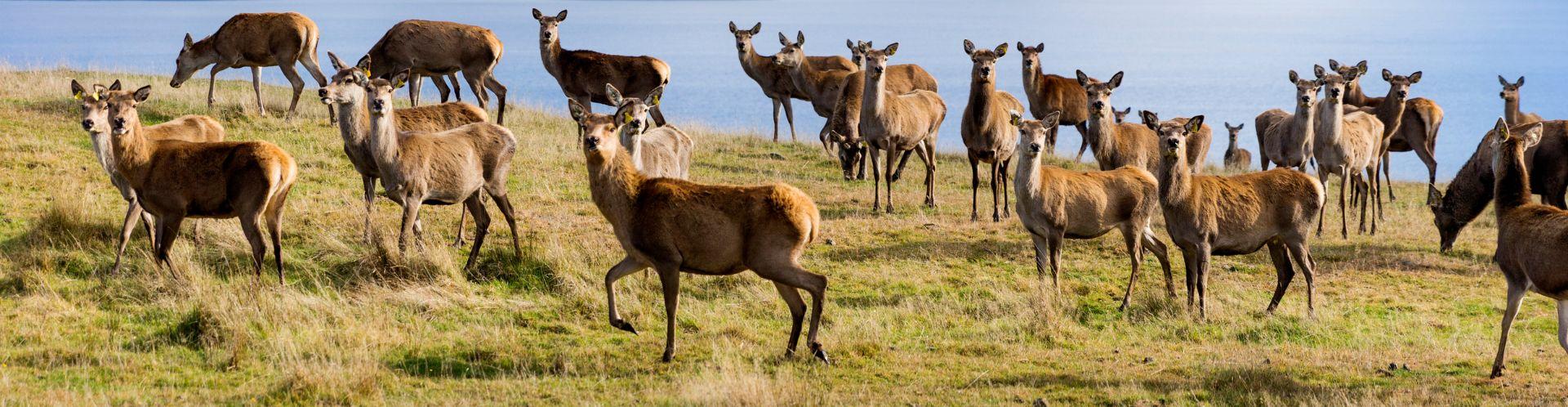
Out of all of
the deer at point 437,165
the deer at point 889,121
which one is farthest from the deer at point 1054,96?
the deer at point 437,165

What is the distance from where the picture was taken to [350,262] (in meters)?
11.2

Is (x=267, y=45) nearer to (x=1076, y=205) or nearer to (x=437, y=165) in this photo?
(x=437, y=165)

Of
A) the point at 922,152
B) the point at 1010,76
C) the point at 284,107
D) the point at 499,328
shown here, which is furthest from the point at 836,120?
the point at 1010,76

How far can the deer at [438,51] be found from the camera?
18.2 meters

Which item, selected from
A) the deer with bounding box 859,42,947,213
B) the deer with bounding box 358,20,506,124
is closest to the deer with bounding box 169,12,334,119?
the deer with bounding box 358,20,506,124

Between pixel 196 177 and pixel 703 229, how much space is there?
13.7 feet

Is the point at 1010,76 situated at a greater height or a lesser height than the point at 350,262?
lesser

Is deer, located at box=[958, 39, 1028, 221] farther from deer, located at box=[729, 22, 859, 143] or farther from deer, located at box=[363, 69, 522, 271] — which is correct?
deer, located at box=[729, 22, 859, 143]

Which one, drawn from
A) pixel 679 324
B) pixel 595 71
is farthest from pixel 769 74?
pixel 679 324

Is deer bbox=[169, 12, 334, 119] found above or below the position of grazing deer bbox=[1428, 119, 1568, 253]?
above

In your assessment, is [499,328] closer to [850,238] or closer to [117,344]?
[117,344]

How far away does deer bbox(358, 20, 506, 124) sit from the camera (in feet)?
59.6

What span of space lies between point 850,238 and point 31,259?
23.5 feet

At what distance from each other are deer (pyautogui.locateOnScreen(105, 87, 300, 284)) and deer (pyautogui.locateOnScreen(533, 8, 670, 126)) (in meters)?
8.83
